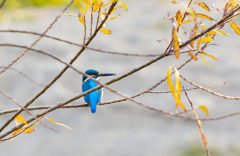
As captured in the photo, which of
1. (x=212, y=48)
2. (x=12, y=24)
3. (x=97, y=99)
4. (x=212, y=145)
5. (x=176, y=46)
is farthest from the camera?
(x=12, y=24)

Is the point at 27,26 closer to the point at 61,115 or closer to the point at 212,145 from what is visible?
the point at 61,115

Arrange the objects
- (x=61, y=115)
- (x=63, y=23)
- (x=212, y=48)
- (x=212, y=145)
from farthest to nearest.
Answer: (x=63, y=23)
(x=212, y=48)
(x=61, y=115)
(x=212, y=145)

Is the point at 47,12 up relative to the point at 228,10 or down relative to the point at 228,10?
down

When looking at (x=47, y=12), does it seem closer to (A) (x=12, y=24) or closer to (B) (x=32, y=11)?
(B) (x=32, y=11)

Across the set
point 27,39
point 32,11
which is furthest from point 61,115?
point 32,11

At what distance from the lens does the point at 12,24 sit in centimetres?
614

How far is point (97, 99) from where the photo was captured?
7.18ft

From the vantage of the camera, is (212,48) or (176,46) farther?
(212,48)

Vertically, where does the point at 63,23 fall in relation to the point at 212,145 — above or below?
above

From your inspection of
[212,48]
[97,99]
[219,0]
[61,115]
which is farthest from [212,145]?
[219,0]

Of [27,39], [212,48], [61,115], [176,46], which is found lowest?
[61,115]

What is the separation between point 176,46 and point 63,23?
6.14 metres

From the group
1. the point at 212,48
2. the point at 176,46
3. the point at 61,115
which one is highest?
the point at 176,46

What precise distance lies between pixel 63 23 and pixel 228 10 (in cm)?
612
